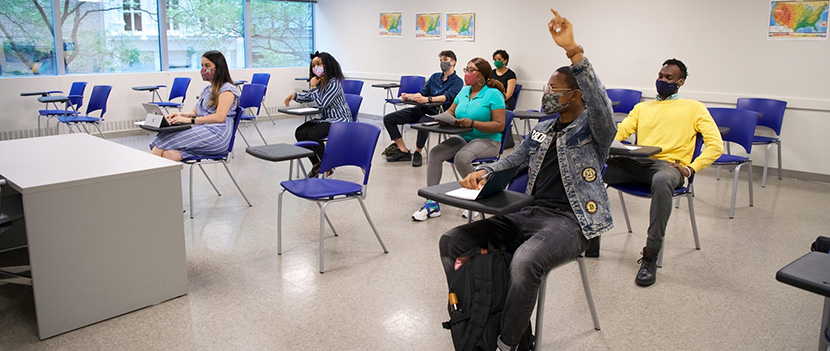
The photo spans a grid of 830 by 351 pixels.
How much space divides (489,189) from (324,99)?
324cm

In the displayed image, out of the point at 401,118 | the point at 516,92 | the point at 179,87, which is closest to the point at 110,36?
the point at 179,87

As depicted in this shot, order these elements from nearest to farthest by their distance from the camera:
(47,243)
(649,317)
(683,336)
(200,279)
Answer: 1. (47,243)
2. (683,336)
3. (649,317)
4. (200,279)

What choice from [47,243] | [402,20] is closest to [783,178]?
[402,20]

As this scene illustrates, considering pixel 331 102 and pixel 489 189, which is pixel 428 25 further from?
pixel 489 189

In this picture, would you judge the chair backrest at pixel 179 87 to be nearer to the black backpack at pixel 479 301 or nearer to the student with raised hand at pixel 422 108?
the student with raised hand at pixel 422 108

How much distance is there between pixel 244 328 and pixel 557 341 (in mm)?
1466

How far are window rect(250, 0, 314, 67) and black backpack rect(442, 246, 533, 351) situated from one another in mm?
9072

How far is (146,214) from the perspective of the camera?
297cm

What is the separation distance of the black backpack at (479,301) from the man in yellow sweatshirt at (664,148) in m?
1.42

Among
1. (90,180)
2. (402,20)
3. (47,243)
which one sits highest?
(402,20)

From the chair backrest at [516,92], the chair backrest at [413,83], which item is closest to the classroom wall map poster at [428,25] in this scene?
the chair backrest at [413,83]

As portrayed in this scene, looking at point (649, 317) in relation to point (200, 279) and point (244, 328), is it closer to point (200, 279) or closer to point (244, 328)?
point (244, 328)

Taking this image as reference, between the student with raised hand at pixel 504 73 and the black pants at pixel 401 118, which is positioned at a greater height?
the student with raised hand at pixel 504 73

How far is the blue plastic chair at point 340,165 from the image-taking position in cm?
356
